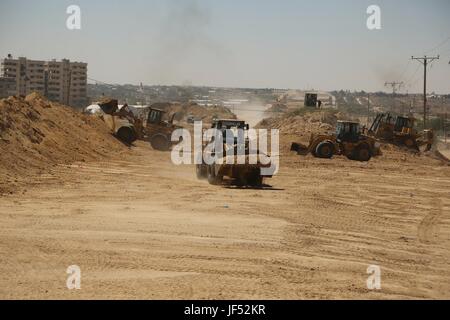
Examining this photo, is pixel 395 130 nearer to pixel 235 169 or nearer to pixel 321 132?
pixel 321 132

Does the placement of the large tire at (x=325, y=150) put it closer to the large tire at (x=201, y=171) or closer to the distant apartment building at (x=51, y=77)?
the large tire at (x=201, y=171)

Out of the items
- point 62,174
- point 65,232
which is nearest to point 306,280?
point 65,232

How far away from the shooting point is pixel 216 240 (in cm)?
1212

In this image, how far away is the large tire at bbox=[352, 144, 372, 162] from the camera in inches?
1252

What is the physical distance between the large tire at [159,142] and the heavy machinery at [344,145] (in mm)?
7987

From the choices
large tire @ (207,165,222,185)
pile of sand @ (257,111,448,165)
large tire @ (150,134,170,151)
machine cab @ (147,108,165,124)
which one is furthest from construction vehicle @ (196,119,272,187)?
machine cab @ (147,108,165,124)

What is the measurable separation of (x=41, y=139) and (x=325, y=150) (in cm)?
1397

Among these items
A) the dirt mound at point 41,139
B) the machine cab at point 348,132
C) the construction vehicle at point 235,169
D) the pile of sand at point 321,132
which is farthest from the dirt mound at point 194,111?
the construction vehicle at point 235,169

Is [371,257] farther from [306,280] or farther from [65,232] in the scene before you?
[65,232]

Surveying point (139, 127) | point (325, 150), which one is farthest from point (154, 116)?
point (325, 150)

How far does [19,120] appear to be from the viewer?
25.3m

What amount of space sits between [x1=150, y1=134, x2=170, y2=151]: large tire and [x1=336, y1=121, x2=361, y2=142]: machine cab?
9.87 metres

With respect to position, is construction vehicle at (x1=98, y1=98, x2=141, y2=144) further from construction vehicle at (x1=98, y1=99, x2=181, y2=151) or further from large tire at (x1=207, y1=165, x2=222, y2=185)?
large tire at (x1=207, y1=165, x2=222, y2=185)

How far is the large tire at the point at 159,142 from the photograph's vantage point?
35.3 metres
